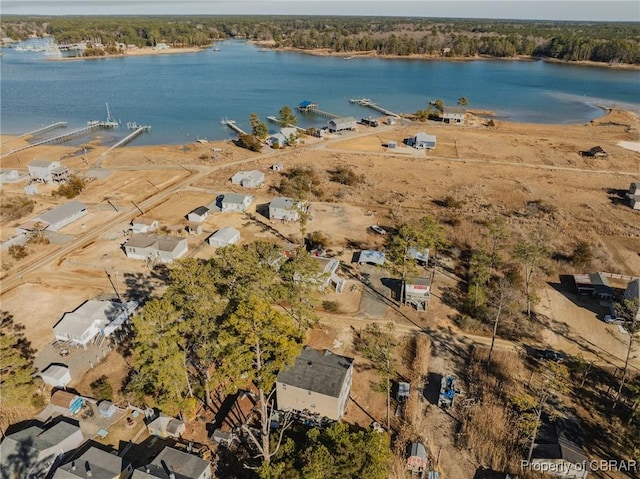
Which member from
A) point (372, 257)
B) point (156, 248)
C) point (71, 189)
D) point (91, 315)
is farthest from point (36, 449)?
point (71, 189)

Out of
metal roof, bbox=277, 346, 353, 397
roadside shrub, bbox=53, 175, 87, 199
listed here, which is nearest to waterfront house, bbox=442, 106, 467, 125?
roadside shrub, bbox=53, 175, 87, 199

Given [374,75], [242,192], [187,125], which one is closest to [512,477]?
[242,192]

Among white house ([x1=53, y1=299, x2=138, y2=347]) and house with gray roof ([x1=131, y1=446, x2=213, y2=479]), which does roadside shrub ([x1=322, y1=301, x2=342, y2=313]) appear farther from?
house with gray roof ([x1=131, y1=446, x2=213, y2=479])

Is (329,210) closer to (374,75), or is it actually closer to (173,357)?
(173,357)

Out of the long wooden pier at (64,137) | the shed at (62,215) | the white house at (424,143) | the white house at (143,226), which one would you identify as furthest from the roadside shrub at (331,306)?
the long wooden pier at (64,137)

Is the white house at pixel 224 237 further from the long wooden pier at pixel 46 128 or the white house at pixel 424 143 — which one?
the long wooden pier at pixel 46 128

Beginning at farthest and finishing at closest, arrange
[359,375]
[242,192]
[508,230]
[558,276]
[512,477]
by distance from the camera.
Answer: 1. [242,192]
2. [508,230]
3. [558,276]
4. [359,375]
5. [512,477]
